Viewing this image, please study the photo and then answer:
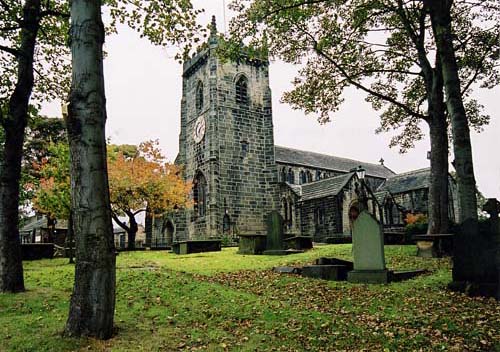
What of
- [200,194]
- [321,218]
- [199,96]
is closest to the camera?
[200,194]

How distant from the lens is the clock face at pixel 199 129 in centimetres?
3372

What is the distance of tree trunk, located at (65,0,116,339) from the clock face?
27845mm

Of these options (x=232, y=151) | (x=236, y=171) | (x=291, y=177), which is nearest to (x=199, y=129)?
(x=232, y=151)

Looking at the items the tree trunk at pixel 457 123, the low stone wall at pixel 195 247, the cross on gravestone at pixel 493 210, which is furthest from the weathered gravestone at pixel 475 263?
the low stone wall at pixel 195 247

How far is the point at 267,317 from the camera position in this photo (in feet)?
21.2

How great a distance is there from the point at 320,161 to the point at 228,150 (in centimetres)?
1958

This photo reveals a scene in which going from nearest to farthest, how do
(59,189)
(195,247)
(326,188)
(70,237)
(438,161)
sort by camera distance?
(438,161)
(59,189)
(70,237)
(195,247)
(326,188)

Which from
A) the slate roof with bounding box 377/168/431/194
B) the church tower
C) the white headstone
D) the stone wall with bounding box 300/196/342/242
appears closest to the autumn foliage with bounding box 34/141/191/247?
the church tower

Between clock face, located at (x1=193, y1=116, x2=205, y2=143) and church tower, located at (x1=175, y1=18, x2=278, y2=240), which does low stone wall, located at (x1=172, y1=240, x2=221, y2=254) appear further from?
clock face, located at (x1=193, y1=116, x2=205, y2=143)

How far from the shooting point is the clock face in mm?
33719

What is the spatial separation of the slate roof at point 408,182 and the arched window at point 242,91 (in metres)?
20.8

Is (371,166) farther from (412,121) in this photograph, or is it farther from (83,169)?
(83,169)

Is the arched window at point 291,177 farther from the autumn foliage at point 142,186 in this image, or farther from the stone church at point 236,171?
the autumn foliage at point 142,186

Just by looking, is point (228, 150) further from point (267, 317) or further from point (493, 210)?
point (267, 317)
